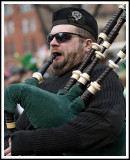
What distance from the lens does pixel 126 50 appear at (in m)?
1.89

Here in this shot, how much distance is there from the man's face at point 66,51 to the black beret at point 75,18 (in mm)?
48

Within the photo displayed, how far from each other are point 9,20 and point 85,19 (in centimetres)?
3424

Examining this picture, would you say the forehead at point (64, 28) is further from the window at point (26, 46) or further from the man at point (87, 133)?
the window at point (26, 46)

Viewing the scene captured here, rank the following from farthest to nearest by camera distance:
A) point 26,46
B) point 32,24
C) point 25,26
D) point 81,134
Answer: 1. point 26,46
2. point 25,26
3. point 32,24
4. point 81,134

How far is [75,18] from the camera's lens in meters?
2.27

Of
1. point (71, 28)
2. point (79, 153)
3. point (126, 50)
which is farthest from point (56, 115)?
point (71, 28)

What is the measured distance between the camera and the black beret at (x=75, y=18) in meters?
2.27

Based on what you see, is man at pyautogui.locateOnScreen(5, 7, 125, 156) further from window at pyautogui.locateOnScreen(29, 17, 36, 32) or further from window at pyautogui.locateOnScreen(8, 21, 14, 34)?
window at pyautogui.locateOnScreen(8, 21, 14, 34)

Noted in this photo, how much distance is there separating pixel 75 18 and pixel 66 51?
278mm

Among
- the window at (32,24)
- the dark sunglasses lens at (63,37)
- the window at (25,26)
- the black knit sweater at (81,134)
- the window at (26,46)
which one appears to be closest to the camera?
the black knit sweater at (81,134)

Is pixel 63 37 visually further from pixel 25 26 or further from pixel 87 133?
pixel 25 26

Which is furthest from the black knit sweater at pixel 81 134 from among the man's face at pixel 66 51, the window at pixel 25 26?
the window at pixel 25 26

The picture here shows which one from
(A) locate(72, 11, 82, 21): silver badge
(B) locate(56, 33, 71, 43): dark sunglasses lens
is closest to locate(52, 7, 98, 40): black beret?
(A) locate(72, 11, 82, 21): silver badge

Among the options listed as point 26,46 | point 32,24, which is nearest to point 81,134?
point 32,24
